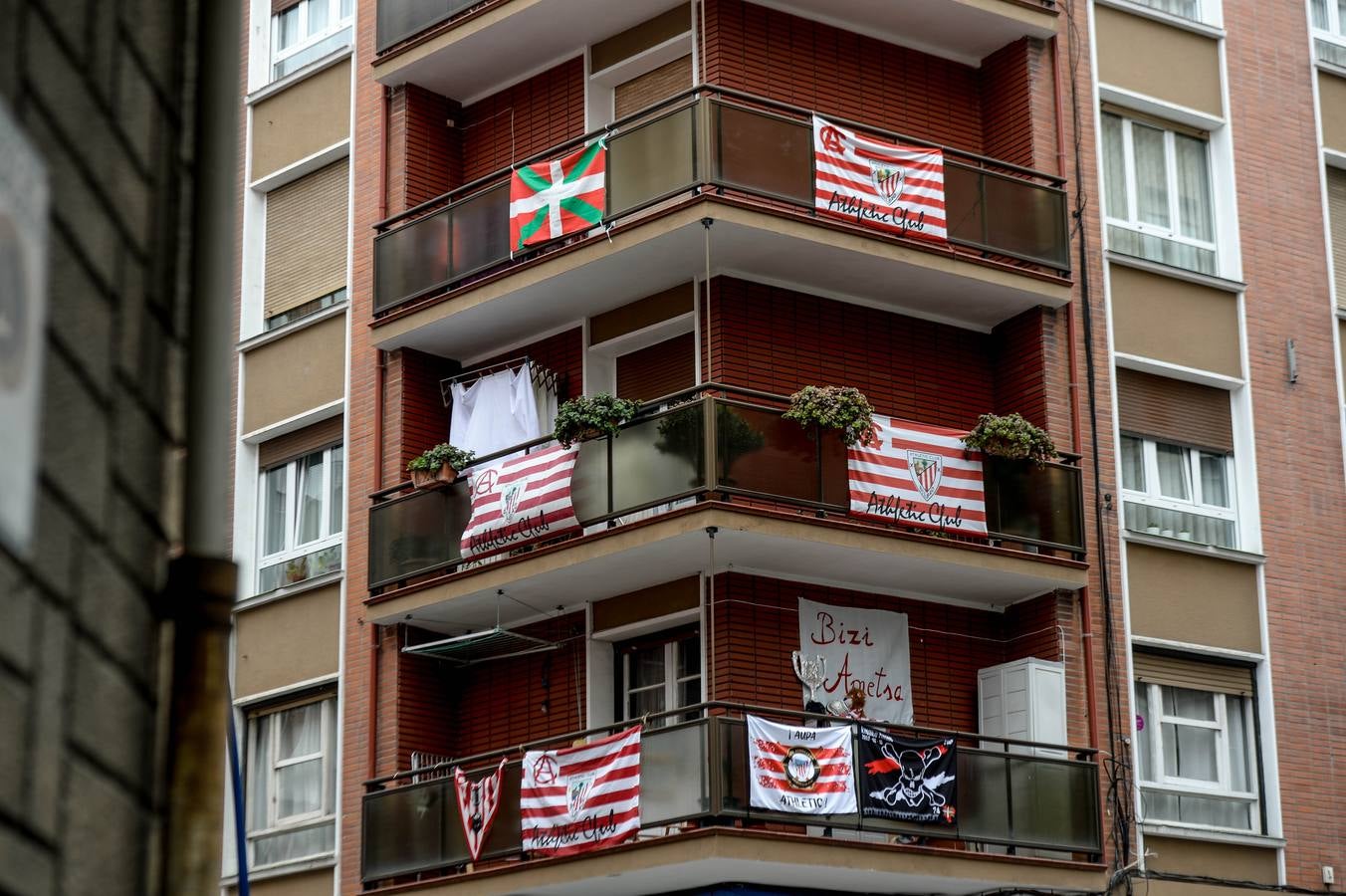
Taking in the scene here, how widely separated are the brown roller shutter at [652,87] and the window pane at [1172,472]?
21.9ft

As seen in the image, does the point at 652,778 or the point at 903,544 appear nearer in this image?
the point at 652,778

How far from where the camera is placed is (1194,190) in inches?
950

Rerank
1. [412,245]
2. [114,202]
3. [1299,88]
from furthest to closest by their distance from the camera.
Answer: [1299,88], [412,245], [114,202]

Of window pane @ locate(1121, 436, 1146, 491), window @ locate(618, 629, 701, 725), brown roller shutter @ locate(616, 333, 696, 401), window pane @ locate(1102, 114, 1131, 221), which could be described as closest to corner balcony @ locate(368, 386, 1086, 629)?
brown roller shutter @ locate(616, 333, 696, 401)

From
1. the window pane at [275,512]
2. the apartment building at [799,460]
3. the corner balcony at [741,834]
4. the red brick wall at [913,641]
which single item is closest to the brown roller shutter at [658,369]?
the apartment building at [799,460]

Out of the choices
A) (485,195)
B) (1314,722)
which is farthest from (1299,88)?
(485,195)

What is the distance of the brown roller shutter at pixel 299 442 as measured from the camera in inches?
983

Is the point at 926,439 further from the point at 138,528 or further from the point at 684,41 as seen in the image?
the point at 138,528

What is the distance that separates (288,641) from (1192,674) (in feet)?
34.1

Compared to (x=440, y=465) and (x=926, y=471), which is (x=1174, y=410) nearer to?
(x=926, y=471)

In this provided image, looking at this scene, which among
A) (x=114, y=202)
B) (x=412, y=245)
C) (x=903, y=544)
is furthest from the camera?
(x=412, y=245)

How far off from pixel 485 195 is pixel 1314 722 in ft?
35.3

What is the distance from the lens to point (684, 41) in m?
22.3

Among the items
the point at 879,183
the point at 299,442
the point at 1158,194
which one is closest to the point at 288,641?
the point at 299,442
